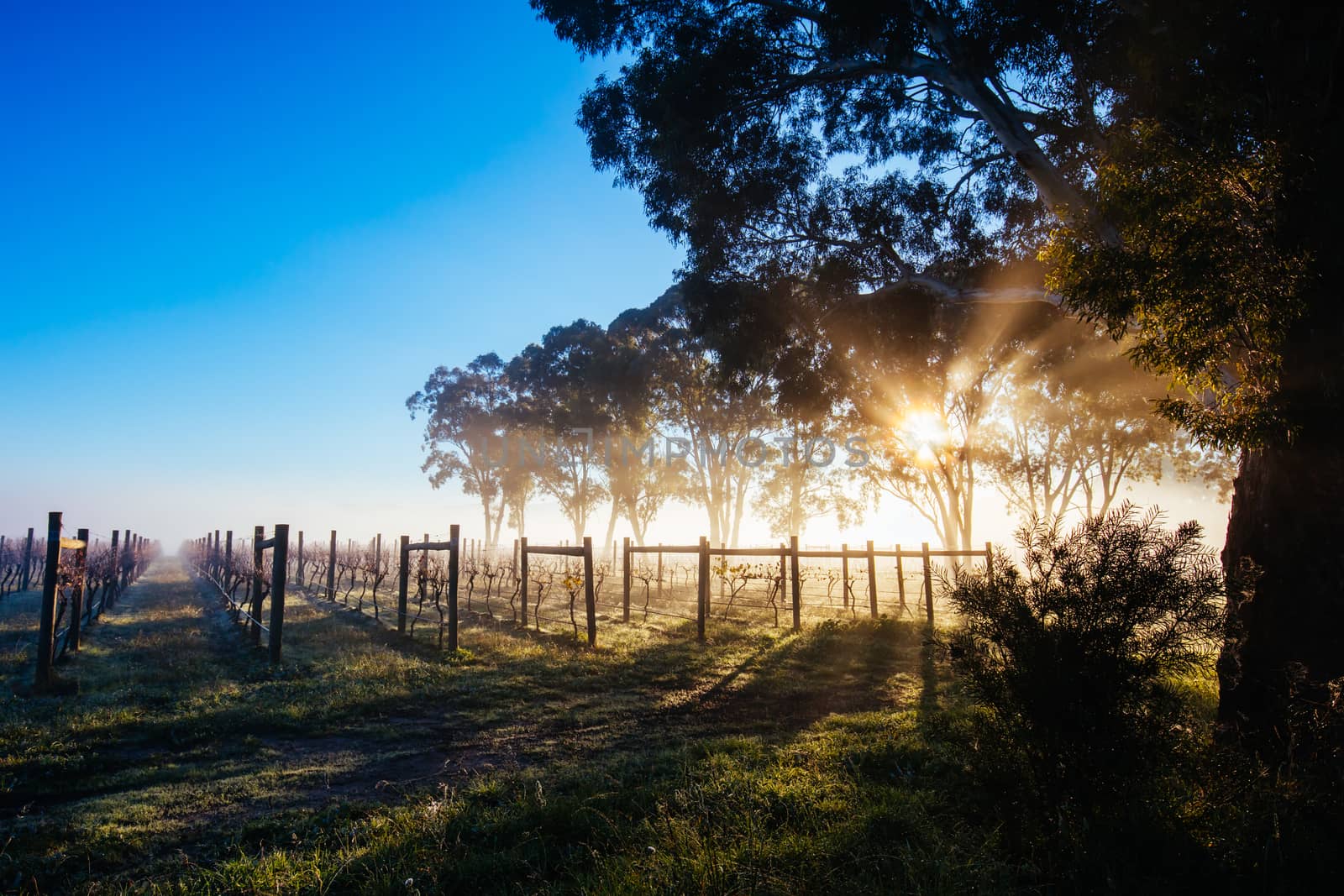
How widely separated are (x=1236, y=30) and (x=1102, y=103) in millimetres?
5657

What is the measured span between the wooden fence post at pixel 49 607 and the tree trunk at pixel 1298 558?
1343cm

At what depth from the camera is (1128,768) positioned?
3551 mm

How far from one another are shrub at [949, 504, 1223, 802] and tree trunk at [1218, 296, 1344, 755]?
5.33 feet

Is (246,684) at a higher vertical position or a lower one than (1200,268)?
lower

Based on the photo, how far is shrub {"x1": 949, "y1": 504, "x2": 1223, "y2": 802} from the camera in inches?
142

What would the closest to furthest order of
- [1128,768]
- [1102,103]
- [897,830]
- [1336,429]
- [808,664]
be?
[1128,768], [897,830], [1336,429], [1102,103], [808,664]

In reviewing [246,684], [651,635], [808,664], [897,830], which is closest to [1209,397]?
[897,830]

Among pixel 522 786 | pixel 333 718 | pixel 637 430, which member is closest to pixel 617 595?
pixel 637 430

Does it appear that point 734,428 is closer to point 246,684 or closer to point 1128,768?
point 246,684

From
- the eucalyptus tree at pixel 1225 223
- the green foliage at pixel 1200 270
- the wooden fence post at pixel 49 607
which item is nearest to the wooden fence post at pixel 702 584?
the eucalyptus tree at pixel 1225 223

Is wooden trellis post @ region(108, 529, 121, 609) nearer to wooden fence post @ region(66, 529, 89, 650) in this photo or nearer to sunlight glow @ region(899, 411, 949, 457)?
wooden fence post @ region(66, 529, 89, 650)

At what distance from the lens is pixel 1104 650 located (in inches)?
145

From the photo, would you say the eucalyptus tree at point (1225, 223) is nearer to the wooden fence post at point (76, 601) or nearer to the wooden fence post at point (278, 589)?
the wooden fence post at point (278, 589)

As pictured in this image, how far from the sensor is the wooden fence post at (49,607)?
863cm
